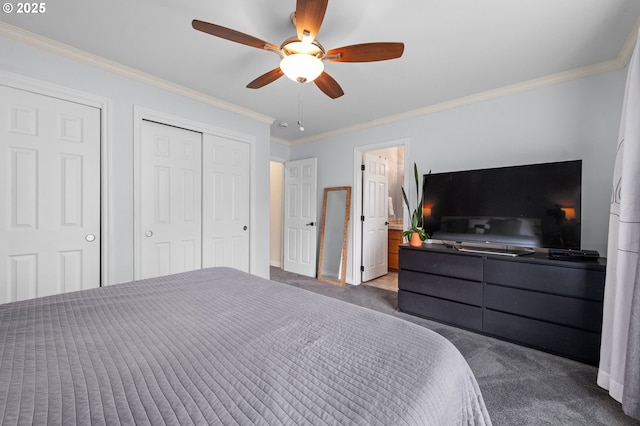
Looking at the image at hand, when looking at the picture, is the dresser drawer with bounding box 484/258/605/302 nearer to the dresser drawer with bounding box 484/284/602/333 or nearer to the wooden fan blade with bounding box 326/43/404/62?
the dresser drawer with bounding box 484/284/602/333

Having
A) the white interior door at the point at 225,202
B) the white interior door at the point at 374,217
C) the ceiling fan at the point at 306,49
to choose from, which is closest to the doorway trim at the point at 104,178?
the white interior door at the point at 225,202

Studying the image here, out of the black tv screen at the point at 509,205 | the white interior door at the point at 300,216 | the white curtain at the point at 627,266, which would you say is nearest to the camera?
the white curtain at the point at 627,266

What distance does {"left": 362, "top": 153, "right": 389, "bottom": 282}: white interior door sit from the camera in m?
3.95

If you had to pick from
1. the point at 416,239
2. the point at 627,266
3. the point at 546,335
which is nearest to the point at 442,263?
the point at 416,239

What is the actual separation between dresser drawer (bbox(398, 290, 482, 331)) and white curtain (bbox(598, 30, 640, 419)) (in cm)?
83

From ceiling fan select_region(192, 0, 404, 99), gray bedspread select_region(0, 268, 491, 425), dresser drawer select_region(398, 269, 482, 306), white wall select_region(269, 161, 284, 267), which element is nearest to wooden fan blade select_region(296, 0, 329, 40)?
ceiling fan select_region(192, 0, 404, 99)

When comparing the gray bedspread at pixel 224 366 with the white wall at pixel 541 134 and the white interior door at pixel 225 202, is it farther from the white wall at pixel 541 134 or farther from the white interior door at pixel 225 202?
the white wall at pixel 541 134

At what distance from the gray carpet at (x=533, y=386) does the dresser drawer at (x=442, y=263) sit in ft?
1.77

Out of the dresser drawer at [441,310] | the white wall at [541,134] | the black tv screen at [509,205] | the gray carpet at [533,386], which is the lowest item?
the gray carpet at [533,386]

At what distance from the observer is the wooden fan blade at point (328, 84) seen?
6.31 feet

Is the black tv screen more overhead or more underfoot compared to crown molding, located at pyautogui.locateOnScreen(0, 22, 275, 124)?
more underfoot

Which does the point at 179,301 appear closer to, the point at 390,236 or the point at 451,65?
the point at 451,65

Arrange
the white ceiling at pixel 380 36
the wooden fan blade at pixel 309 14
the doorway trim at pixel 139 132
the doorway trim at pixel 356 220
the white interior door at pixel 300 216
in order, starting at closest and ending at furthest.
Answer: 1. the wooden fan blade at pixel 309 14
2. the white ceiling at pixel 380 36
3. the doorway trim at pixel 139 132
4. the doorway trim at pixel 356 220
5. the white interior door at pixel 300 216

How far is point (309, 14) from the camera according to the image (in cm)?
135
